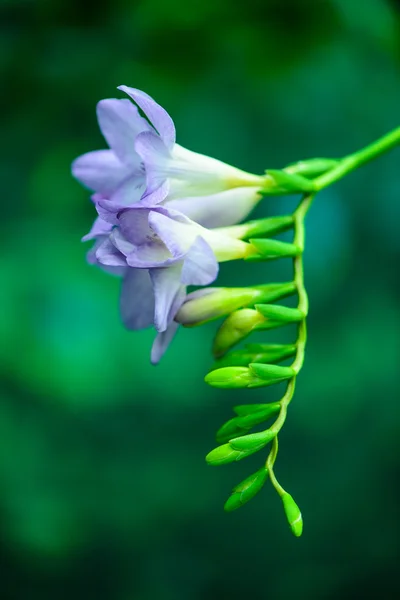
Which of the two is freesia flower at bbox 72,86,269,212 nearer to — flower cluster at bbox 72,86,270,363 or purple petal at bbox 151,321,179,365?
flower cluster at bbox 72,86,270,363

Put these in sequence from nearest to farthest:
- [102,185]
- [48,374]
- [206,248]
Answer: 1. [206,248]
2. [102,185]
3. [48,374]

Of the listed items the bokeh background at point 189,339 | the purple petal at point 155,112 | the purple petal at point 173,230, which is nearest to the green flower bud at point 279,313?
the purple petal at point 173,230

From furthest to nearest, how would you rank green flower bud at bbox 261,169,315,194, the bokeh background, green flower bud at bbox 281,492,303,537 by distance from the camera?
the bokeh background → green flower bud at bbox 261,169,315,194 → green flower bud at bbox 281,492,303,537

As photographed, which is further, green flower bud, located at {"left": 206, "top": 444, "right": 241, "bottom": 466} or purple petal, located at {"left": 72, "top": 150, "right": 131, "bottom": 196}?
purple petal, located at {"left": 72, "top": 150, "right": 131, "bottom": 196}

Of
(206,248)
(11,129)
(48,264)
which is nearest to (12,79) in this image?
(11,129)

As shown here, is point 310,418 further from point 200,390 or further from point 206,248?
point 206,248

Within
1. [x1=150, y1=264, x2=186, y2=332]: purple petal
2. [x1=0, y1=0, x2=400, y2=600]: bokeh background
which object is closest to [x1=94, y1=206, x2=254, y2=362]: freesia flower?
[x1=150, y1=264, x2=186, y2=332]: purple petal

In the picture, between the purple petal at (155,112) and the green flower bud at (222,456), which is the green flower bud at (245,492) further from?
the purple petal at (155,112)

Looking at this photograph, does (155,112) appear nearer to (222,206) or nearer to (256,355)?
(222,206)
